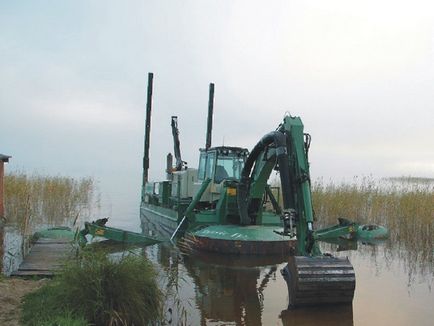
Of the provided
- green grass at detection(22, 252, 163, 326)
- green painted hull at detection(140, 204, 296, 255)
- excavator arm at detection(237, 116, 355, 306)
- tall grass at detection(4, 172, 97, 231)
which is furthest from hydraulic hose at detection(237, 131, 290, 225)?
tall grass at detection(4, 172, 97, 231)

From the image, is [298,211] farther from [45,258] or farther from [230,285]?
[45,258]

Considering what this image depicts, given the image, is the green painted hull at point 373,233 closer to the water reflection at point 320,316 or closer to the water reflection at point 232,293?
the water reflection at point 232,293

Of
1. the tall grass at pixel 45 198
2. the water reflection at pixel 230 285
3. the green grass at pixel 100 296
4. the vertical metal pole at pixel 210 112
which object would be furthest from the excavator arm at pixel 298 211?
the vertical metal pole at pixel 210 112

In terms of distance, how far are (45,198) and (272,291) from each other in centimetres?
1334

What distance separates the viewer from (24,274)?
22.8 feet

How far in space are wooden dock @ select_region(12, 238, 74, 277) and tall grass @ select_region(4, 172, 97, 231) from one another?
5.78 meters

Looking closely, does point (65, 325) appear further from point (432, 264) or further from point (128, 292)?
point (432, 264)

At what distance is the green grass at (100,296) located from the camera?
496 cm

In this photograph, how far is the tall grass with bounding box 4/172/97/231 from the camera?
1625 cm

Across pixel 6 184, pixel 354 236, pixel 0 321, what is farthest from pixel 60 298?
pixel 6 184

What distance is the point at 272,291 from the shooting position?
817cm

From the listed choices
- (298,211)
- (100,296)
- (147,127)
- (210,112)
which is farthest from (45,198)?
(100,296)

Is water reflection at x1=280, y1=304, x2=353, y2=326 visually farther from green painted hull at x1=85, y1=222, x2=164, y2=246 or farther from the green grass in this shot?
green painted hull at x1=85, y1=222, x2=164, y2=246

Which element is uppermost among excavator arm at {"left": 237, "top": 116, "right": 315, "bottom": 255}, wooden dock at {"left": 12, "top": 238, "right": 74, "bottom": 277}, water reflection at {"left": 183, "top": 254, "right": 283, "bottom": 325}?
excavator arm at {"left": 237, "top": 116, "right": 315, "bottom": 255}
